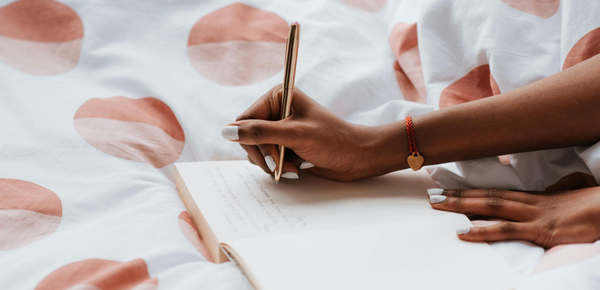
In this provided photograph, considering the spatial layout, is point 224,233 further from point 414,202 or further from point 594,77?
point 594,77

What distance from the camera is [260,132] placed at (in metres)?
0.54

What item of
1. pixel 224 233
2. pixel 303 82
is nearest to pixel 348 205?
pixel 224 233

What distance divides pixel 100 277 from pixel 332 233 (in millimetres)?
246

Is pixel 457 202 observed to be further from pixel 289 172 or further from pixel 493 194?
pixel 289 172

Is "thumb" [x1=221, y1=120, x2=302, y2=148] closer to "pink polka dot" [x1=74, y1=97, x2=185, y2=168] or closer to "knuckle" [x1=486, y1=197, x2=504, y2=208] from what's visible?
"pink polka dot" [x1=74, y1=97, x2=185, y2=168]

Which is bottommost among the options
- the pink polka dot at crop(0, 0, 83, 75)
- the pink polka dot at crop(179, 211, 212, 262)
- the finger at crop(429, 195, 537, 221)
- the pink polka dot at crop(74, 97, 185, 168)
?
the finger at crop(429, 195, 537, 221)

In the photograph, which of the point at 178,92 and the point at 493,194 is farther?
the point at 178,92

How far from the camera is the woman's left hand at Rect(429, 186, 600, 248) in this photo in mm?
476

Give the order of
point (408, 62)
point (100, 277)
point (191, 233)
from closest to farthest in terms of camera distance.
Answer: point (100, 277) < point (191, 233) < point (408, 62)

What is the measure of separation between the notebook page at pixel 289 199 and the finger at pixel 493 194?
0.03 metres

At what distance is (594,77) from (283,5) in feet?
2.10

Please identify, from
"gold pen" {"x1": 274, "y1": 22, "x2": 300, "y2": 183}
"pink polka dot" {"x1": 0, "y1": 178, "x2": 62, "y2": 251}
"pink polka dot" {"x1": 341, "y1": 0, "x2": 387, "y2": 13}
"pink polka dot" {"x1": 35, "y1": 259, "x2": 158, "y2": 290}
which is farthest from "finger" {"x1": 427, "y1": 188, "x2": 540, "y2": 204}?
"pink polka dot" {"x1": 341, "y1": 0, "x2": 387, "y2": 13}

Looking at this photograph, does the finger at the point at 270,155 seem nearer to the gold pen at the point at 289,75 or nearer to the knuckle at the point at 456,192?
the gold pen at the point at 289,75

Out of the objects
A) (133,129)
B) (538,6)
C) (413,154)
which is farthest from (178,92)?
(538,6)
